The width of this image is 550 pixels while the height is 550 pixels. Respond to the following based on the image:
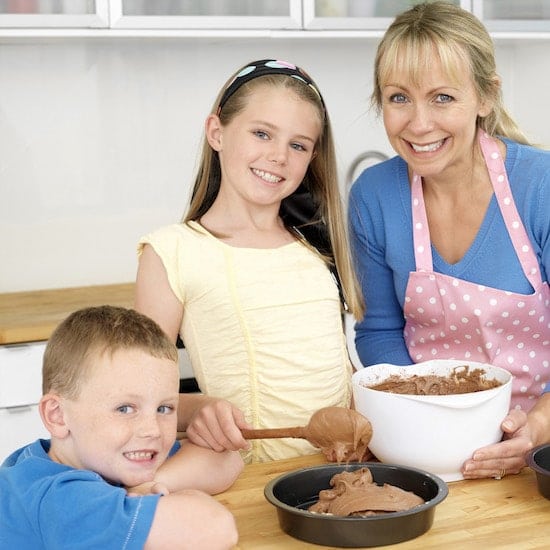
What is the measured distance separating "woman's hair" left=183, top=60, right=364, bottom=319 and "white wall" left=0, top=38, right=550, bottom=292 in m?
1.32

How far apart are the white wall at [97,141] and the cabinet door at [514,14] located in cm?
52

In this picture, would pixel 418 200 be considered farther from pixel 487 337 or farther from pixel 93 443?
pixel 93 443

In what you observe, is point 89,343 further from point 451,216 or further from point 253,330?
point 451,216

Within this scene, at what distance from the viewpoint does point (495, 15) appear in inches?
126

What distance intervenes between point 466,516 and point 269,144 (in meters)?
0.73

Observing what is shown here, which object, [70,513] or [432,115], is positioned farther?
[432,115]

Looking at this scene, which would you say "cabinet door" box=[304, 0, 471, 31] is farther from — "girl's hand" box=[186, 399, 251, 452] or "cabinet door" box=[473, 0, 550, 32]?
"girl's hand" box=[186, 399, 251, 452]

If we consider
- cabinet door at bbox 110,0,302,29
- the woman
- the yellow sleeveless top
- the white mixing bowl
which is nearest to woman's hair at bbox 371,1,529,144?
the woman

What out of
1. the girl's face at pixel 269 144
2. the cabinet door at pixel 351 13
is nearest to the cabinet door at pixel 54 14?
the cabinet door at pixel 351 13

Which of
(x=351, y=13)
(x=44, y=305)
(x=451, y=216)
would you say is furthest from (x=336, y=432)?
(x=351, y=13)

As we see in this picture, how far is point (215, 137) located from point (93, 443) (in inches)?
29.2

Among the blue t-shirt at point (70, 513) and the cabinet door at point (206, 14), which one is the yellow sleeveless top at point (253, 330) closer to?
the blue t-shirt at point (70, 513)

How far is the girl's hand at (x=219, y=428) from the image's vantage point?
1.39m

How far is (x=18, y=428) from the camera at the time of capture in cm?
257
